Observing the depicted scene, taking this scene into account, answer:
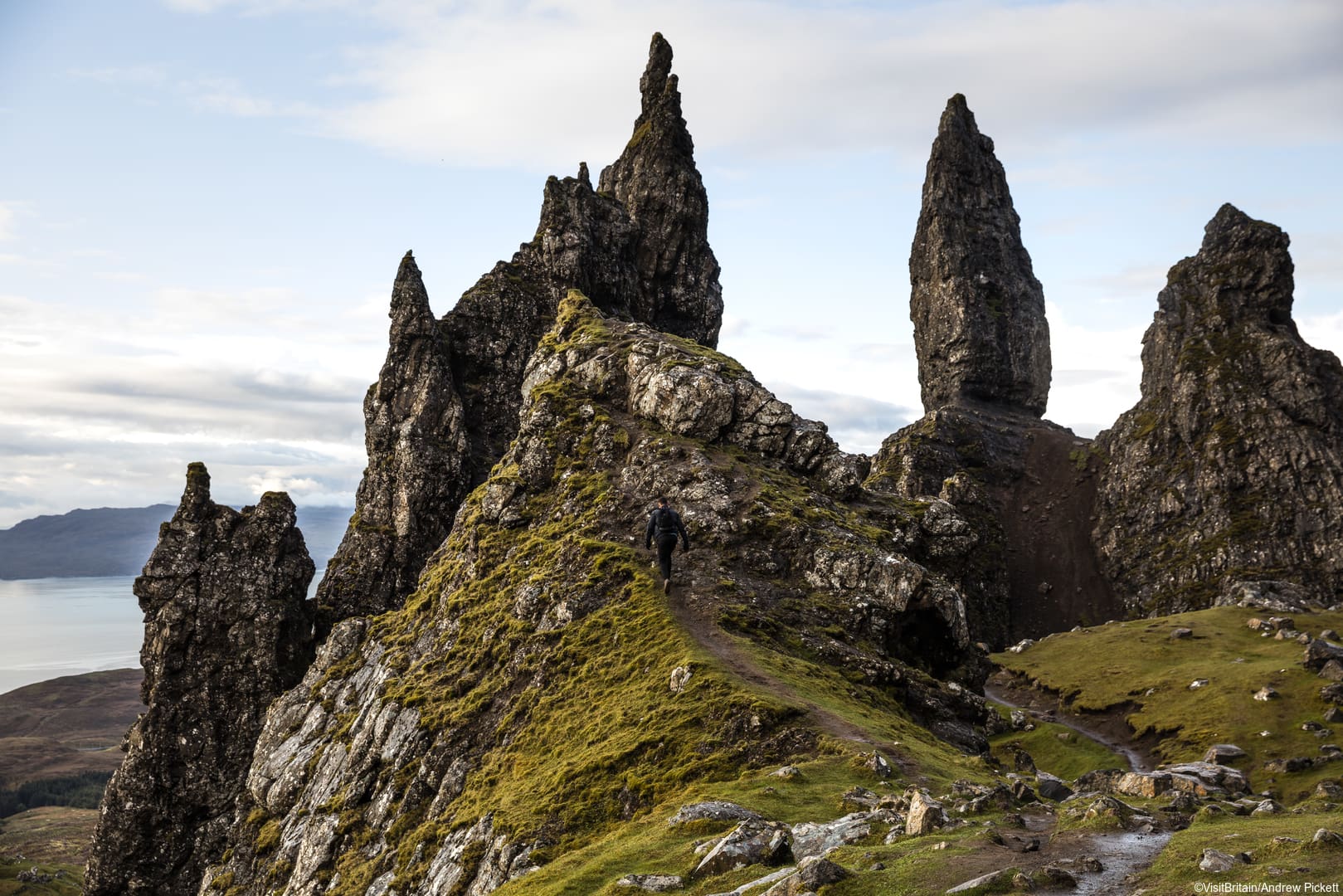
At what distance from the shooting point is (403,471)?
103 m

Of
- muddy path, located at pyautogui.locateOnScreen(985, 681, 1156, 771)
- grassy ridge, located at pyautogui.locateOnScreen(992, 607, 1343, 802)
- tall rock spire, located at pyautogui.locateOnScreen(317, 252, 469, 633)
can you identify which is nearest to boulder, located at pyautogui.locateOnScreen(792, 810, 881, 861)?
grassy ridge, located at pyautogui.locateOnScreen(992, 607, 1343, 802)

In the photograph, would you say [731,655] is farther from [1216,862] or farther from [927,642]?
[1216,862]

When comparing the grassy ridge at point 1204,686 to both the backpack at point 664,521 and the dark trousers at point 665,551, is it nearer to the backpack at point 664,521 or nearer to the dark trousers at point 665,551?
the dark trousers at point 665,551

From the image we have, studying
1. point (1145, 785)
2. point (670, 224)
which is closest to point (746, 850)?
point (1145, 785)

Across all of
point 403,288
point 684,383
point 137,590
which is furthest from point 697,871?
point 403,288

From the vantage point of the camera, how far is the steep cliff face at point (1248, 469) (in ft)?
564

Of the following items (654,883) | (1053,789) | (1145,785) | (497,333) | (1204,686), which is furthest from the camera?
(497,333)

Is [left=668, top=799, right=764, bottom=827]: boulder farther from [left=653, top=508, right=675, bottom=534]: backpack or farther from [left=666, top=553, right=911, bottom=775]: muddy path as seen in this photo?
[left=653, top=508, right=675, bottom=534]: backpack

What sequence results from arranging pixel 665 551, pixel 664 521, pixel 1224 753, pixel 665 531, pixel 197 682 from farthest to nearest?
pixel 197 682 → pixel 1224 753 → pixel 665 551 → pixel 665 531 → pixel 664 521

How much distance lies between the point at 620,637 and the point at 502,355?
70.5m

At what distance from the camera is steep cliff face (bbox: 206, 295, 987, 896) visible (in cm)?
3906

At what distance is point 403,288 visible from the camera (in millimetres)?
113188

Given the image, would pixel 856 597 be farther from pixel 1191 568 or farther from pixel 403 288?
pixel 1191 568

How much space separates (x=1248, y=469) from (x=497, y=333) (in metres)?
151
